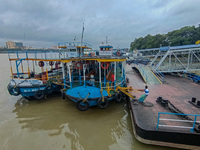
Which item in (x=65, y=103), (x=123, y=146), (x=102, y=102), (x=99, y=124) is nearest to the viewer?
(x=123, y=146)

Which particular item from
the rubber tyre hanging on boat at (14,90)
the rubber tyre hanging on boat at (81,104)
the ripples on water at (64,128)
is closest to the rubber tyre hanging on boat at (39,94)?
the ripples on water at (64,128)

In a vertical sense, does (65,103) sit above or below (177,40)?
below

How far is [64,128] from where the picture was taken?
6363 millimetres

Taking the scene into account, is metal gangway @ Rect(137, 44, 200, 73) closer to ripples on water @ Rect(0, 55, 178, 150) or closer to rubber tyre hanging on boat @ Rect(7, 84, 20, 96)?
ripples on water @ Rect(0, 55, 178, 150)

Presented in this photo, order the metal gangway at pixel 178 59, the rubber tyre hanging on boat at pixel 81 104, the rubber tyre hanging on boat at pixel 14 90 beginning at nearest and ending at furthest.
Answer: the rubber tyre hanging on boat at pixel 81 104 < the rubber tyre hanging on boat at pixel 14 90 < the metal gangway at pixel 178 59

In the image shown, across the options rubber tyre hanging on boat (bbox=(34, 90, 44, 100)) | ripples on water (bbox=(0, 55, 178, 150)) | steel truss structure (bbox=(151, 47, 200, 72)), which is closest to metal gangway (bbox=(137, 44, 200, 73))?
steel truss structure (bbox=(151, 47, 200, 72))

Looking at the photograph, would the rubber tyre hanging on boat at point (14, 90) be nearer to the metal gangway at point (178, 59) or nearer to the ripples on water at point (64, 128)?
the ripples on water at point (64, 128)

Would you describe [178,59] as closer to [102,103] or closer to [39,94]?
[102,103]

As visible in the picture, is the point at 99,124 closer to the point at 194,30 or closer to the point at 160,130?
the point at 160,130

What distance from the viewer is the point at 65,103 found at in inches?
368

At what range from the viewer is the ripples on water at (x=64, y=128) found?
5207mm

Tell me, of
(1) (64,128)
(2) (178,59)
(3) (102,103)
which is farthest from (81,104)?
(2) (178,59)

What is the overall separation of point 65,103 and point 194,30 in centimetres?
5466

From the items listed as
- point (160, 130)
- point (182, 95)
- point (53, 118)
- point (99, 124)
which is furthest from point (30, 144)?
point (182, 95)
